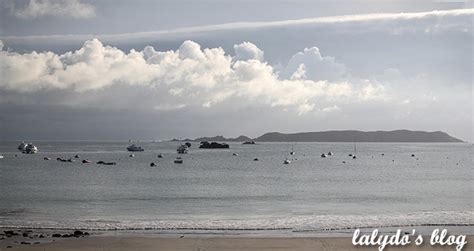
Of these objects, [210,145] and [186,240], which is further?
[210,145]

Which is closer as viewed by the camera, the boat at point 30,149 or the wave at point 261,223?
the wave at point 261,223

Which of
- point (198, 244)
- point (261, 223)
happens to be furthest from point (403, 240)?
point (261, 223)

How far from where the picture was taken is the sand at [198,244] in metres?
14.4

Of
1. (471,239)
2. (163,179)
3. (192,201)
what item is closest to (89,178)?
(163,179)

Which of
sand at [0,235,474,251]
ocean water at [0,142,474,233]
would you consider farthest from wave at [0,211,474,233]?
sand at [0,235,474,251]

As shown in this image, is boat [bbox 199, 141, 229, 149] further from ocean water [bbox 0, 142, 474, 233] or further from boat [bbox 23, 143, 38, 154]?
ocean water [bbox 0, 142, 474, 233]

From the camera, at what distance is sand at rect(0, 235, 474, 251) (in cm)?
1437

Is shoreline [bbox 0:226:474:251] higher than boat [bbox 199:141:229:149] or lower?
lower

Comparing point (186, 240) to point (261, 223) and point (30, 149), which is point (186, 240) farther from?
point (30, 149)

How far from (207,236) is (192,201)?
12142mm

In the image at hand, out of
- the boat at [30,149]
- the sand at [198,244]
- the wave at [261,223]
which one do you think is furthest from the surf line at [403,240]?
the boat at [30,149]

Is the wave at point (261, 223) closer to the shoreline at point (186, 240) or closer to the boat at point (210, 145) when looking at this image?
the shoreline at point (186, 240)

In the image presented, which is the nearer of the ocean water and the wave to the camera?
the wave

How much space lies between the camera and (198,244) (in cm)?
1498
